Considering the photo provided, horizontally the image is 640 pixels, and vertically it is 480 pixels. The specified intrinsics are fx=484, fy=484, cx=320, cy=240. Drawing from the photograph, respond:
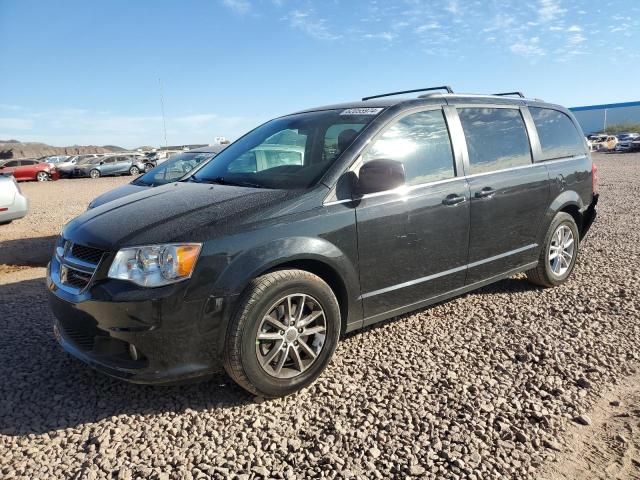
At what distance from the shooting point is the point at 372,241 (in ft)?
11.1

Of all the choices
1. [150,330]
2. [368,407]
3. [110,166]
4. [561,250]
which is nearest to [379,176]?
[368,407]

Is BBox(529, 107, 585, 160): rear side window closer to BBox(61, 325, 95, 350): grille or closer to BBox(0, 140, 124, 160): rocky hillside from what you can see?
BBox(61, 325, 95, 350): grille

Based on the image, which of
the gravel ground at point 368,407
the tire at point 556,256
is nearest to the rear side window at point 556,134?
the tire at point 556,256

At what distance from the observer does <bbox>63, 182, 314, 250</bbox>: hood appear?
2.83 meters

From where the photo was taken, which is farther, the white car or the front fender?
the white car

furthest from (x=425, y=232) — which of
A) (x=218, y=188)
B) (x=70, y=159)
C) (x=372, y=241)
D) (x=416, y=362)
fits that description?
(x=70, y=159)

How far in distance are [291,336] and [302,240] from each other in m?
0.61

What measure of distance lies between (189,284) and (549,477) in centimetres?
207

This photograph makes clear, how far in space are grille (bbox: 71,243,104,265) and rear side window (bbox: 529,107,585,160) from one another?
13.5ft

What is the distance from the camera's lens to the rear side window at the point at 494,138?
13.5 feet

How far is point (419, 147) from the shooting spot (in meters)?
3.76

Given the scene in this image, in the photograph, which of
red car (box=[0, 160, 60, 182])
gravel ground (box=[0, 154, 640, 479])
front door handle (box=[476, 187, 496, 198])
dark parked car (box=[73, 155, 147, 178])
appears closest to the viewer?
gravel ground (box=[0, 154, 640, 479])

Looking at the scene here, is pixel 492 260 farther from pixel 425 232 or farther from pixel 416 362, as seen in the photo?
pixel 416 362

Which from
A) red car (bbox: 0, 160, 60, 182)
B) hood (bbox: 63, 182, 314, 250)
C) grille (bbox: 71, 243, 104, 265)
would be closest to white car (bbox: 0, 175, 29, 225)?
hood (bbox: 63, 182, 314, 250)
